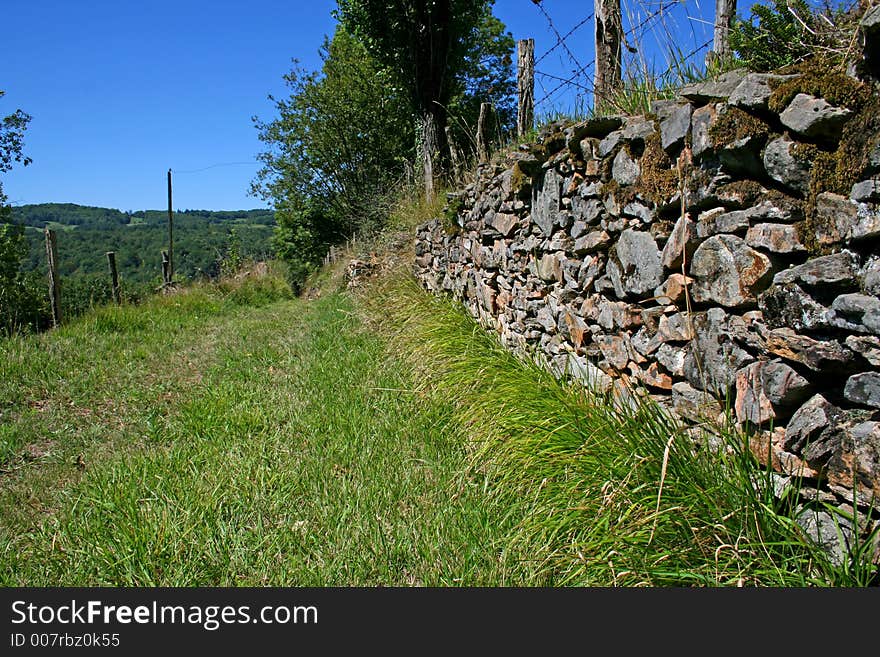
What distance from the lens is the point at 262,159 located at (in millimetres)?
24578

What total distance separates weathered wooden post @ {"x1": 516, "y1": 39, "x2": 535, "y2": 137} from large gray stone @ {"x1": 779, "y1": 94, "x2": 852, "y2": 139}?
3.90 m

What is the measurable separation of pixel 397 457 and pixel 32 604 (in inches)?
73.5

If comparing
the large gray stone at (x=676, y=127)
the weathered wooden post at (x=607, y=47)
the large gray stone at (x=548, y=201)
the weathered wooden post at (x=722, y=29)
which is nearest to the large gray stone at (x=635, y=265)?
the large gray stone at (x=676, y=127)

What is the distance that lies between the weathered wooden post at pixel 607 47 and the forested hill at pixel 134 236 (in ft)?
94.0

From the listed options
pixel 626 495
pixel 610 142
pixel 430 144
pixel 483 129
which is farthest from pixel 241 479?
pixel 430 144

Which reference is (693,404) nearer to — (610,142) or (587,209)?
(587,209)

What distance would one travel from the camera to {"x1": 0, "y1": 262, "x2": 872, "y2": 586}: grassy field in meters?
1.93

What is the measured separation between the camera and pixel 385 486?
9.86ft

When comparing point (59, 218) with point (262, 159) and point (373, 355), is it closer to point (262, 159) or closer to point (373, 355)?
point (262, 159)

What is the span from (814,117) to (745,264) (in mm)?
520

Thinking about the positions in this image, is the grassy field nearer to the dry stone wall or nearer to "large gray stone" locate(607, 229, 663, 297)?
the dry stone wall

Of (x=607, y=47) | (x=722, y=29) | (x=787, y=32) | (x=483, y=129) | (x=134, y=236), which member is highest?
(x=134, y=236)

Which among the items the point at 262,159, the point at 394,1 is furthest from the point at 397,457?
the point at 262,159

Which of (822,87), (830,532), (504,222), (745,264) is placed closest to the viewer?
(830,532)
